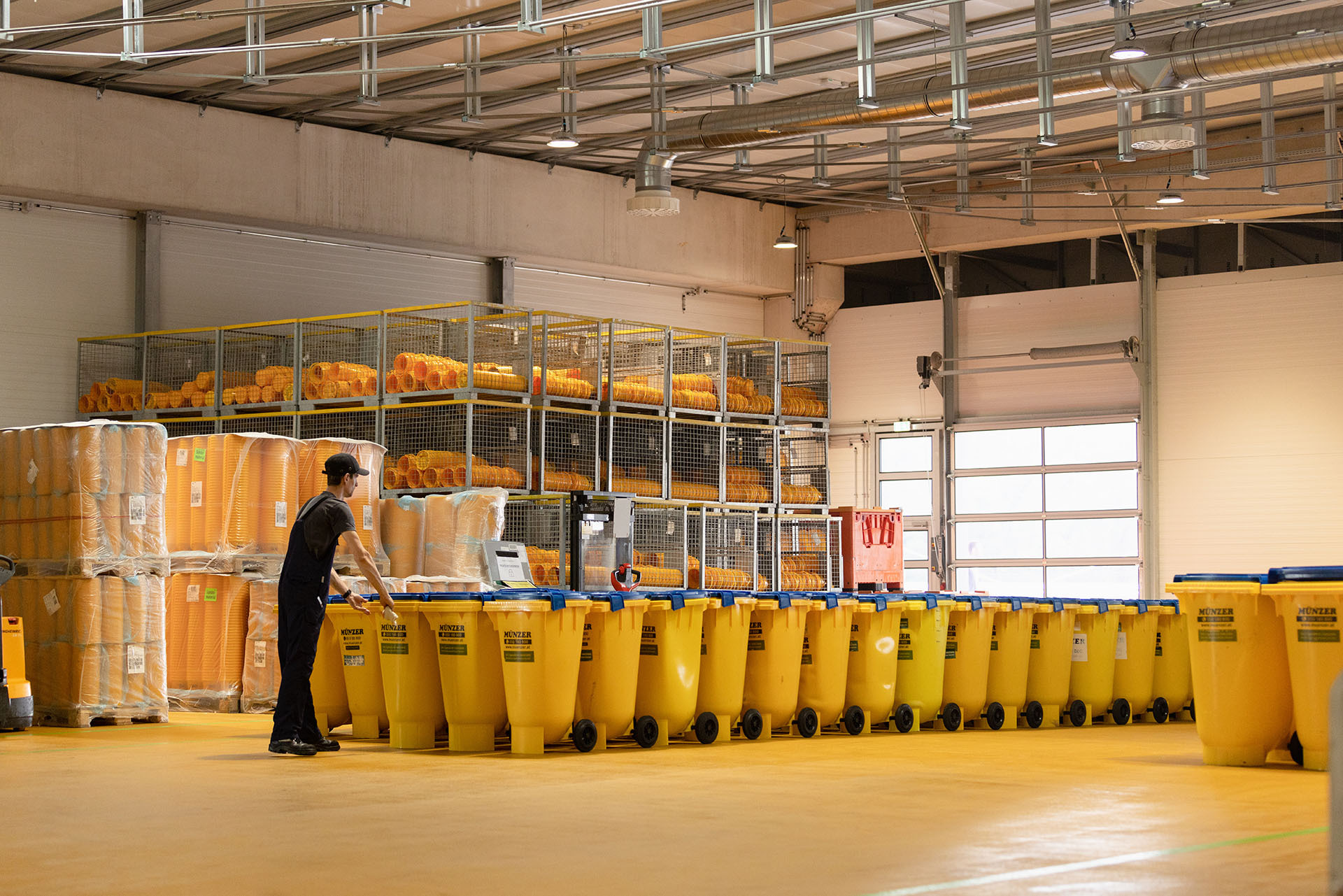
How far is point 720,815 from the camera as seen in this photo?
261 inches

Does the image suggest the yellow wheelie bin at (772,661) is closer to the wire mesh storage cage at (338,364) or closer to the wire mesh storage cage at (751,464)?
the wire mesh storage cage at (338,364)

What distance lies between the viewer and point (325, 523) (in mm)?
9219

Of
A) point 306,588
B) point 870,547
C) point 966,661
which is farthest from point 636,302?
point 306,588

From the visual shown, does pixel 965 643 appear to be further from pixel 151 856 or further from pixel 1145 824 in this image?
pixel 151 856

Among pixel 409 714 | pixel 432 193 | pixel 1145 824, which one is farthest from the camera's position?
pixel 432 193

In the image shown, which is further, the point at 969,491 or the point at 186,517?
the point at 969,491

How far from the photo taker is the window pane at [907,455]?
77.7ft

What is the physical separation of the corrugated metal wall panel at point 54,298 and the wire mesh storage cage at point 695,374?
243 inches

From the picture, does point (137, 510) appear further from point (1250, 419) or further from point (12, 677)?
point (1250, 419)

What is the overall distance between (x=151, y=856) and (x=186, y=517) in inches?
330

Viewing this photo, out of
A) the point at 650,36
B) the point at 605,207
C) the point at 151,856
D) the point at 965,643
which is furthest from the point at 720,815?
the point at 605,207

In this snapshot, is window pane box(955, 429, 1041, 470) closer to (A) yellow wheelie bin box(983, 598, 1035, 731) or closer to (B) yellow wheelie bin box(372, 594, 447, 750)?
(A) yellow wheelie bin box(983, 598, 1035, 731)

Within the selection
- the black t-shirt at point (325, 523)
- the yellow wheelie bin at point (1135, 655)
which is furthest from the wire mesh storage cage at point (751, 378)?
the black t-shirt at point (325, 523)

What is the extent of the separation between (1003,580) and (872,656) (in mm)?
11542
